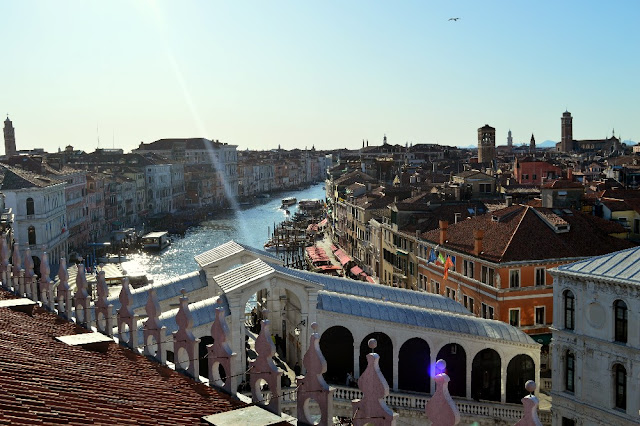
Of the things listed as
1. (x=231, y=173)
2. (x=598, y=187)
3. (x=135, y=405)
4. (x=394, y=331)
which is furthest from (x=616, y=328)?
(x=231, y=173)

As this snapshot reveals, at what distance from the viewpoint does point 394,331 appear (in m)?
15.9

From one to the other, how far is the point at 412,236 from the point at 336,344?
1239 centimetres

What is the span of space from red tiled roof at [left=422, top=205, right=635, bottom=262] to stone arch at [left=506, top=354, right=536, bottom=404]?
450 cm

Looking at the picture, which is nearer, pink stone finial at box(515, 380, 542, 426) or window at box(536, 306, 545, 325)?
pink stone finial at box(515, 380, 542, 426)

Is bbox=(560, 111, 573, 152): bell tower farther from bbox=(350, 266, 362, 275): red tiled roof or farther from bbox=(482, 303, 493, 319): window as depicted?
bbox=(482, 303, 493, 319): window

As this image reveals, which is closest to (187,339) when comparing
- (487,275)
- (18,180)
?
(487,275)

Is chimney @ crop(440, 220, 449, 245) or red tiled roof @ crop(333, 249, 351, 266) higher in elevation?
chimney @ crop(440, 220, 449, 245)

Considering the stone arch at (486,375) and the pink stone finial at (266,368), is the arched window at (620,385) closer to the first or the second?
the stone arch at (486,375)

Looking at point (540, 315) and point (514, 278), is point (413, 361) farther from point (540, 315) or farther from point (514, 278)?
point (540, 315)

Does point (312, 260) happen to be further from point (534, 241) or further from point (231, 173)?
point (231, 173)

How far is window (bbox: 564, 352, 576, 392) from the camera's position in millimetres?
15273

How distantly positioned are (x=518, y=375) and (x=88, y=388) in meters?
14.0

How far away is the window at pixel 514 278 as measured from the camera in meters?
21.0

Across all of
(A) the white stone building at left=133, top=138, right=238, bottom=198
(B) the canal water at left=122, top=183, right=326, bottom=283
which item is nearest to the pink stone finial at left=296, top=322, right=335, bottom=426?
(B) the canal water at left=122, top=183, right=326, bottom=283
